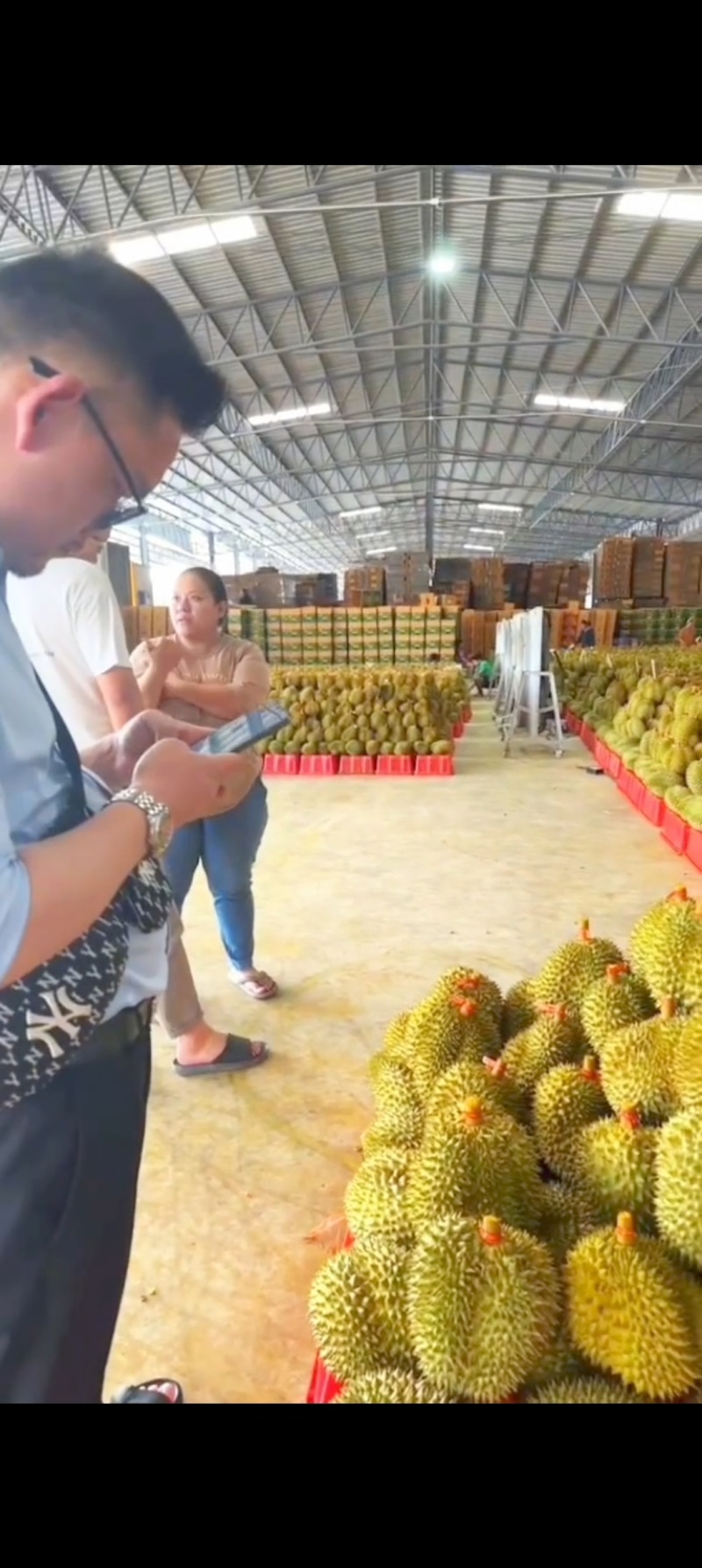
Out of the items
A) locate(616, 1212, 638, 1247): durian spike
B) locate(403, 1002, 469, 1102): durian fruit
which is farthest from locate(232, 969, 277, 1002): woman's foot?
locate(616, 1212, 638, 1247): durian spike

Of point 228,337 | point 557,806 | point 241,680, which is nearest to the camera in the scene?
point 241,680

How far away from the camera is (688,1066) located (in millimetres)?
1136

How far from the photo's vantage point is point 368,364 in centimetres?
1473

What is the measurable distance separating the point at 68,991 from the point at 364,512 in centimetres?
3025

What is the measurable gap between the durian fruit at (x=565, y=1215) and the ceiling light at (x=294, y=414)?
14842 mm

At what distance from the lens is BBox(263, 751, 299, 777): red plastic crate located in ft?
22.8

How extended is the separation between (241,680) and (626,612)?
11.0m

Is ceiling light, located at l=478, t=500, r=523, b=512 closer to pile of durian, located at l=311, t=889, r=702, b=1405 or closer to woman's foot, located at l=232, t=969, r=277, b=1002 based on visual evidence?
woman's foot, located at l=232, t=969, r=277, b=1002

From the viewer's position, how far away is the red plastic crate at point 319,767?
6875 millimetres
